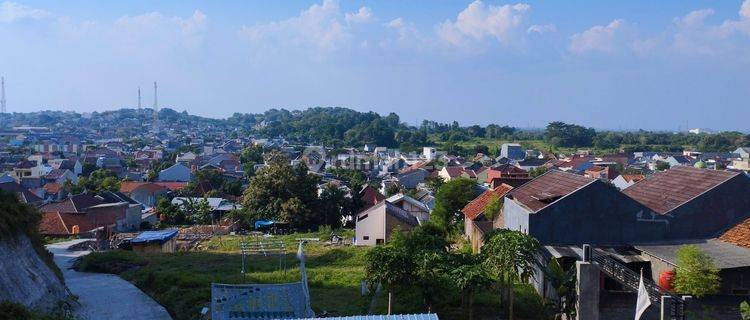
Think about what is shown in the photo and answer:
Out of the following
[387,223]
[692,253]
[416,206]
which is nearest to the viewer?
[692,253]

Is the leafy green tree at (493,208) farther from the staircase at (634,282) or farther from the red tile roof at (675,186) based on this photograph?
the staircase at (634,282)

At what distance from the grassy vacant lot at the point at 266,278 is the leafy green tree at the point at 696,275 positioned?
3.02 metres

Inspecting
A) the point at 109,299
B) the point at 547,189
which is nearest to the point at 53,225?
the point at 109,299

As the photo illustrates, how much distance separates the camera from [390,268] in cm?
1312

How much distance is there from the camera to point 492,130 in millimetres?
143500

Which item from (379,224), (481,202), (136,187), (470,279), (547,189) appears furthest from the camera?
(136,187)

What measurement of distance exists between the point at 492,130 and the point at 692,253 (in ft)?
432

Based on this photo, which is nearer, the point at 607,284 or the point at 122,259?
the point at 607,284

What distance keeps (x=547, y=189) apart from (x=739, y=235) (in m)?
5.85

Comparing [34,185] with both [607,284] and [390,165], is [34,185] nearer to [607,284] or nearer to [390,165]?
[390,165]

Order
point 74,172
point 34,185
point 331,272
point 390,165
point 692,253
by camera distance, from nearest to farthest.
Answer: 1. point 692,253
2. point 331,272
3. point 34,185
4. point 74,172
5. point 390,165

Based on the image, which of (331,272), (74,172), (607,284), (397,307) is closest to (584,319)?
(607,284)

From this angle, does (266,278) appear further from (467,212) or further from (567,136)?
(567,136)

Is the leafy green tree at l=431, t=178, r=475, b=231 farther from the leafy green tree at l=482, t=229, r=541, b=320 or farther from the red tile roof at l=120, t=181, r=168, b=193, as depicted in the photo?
the red tile roof at l=120, t=181, r=168, b=193
